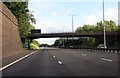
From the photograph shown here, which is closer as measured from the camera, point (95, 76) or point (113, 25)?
point (95, 76)

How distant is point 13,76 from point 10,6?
68.2 m

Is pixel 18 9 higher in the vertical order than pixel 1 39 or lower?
higher

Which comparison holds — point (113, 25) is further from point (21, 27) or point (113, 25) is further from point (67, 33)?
point (21, 27)

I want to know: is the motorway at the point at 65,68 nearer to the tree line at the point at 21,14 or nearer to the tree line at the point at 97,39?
the tree line at the point at 21,14

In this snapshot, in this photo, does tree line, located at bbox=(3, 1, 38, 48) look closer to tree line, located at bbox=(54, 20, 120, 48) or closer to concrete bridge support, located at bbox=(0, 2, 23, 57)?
concrete bridge support, located at bbox=(0, 2, 23, 57)

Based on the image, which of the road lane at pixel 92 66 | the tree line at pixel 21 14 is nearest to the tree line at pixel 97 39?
the tree line at pixel 21 14

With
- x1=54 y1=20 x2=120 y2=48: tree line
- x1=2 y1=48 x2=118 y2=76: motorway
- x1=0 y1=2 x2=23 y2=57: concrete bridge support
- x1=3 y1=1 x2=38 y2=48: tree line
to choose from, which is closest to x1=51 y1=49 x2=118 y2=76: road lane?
x1=2 y1=48 x2=118 y2=76: motorway

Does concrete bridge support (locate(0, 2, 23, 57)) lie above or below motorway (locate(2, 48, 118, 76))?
above

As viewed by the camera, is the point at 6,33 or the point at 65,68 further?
the point at 6,33

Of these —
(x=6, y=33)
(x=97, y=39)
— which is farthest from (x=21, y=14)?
(x=97, y=39)

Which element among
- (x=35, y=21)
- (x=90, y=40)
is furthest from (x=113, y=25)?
(x=35, y=21)

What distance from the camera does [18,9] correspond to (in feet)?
278

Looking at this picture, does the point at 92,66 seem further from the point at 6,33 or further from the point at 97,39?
the point at 97,39

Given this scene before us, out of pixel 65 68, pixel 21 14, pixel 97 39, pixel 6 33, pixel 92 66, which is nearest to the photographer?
pixel 65 68
